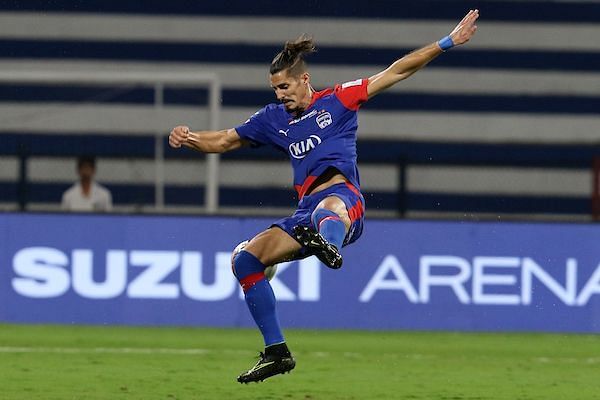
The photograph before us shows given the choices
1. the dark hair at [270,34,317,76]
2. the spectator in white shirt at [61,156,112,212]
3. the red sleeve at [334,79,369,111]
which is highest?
the dark hair at [270,34,317,76]

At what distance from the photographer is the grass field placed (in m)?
11.6

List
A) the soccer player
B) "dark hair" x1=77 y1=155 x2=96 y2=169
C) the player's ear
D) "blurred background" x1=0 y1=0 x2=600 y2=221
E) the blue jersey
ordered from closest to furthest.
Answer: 1. the soccer player
2. the player's ear
3. the blue jersey
4. "dark hair" x1=77 y1=155 x2=96 y2=169
5. "blurred background" x1=0 y1=0 x2=600 y2=221

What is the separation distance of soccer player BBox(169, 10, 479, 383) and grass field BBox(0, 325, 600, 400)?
3.13 feet

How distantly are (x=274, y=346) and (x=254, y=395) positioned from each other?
1113 mm

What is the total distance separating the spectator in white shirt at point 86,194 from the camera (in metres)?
17.3

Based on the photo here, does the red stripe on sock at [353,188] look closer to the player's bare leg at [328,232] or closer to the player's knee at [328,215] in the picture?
the player's bare leg at [328,232]

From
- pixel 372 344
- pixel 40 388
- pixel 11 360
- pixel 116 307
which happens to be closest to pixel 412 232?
pixel 372 344

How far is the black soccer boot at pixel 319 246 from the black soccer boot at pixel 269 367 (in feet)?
2.65

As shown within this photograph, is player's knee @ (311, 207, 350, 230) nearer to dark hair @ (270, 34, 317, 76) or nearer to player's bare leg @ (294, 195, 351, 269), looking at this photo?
player's bare leg @ (294, 195, 351, 269)

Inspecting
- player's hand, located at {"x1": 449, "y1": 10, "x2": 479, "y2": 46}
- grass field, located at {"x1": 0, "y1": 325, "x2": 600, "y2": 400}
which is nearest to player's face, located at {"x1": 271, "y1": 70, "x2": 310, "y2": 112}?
player's hand, located at {"x1": 449, "y1": 10, "x2": 479, "y2": 46}

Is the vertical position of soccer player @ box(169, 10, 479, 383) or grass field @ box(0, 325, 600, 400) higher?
soccer player @ box(169, 10, 479, 383)

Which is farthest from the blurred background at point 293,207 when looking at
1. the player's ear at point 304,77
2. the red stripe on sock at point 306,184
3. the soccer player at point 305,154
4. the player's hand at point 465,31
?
the player's hand at point 465,31

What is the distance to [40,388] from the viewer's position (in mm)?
11484

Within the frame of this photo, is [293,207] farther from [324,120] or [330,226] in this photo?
[330,226]
